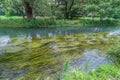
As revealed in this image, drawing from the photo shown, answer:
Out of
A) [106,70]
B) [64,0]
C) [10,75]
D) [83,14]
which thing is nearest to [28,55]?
[10,75]

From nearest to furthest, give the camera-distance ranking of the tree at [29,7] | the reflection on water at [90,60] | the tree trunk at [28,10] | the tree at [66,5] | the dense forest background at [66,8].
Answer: the reflection on water at [90,60] < the tree at [29,7] < the dense forest background at [66,8] < the tree trunk at [28,10] < the tree at [66,5]

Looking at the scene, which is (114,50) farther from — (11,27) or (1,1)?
(11,27)

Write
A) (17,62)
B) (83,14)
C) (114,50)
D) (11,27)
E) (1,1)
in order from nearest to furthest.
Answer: (114,50), (17,62), (1,1), (11,27), (83,14)

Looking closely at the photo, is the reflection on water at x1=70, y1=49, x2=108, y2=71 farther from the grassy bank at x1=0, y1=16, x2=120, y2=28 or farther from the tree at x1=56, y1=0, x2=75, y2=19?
the tree at x1=56, y1=0, x2=75, y2=19

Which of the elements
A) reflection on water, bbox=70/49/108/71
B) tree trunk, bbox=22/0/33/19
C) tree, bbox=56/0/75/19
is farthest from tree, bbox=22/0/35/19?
reflection on water, bbox=70/49/108/71

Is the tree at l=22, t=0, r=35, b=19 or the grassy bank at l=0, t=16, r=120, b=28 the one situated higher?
the tree at l=22, t=0, r=35, b=19

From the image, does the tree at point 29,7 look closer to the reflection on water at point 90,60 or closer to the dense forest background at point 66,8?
the dense forest background at point 66,8

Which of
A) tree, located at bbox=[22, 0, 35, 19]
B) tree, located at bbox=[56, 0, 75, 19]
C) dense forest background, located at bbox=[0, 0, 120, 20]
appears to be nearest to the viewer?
tree, located at bbox=[22, 0, 35, 19]

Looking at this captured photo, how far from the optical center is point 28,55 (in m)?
11.1

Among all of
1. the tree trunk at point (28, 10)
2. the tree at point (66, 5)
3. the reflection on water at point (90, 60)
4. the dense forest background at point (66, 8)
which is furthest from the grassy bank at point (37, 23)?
the reflection on water at point (90, 60)

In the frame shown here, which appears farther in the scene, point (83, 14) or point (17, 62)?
point (83, 14)

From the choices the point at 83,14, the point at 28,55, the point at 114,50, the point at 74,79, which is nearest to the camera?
the point at 74,79

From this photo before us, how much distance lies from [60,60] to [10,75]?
3.00 metres

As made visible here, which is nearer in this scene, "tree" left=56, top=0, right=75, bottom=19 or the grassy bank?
the grassy bank
